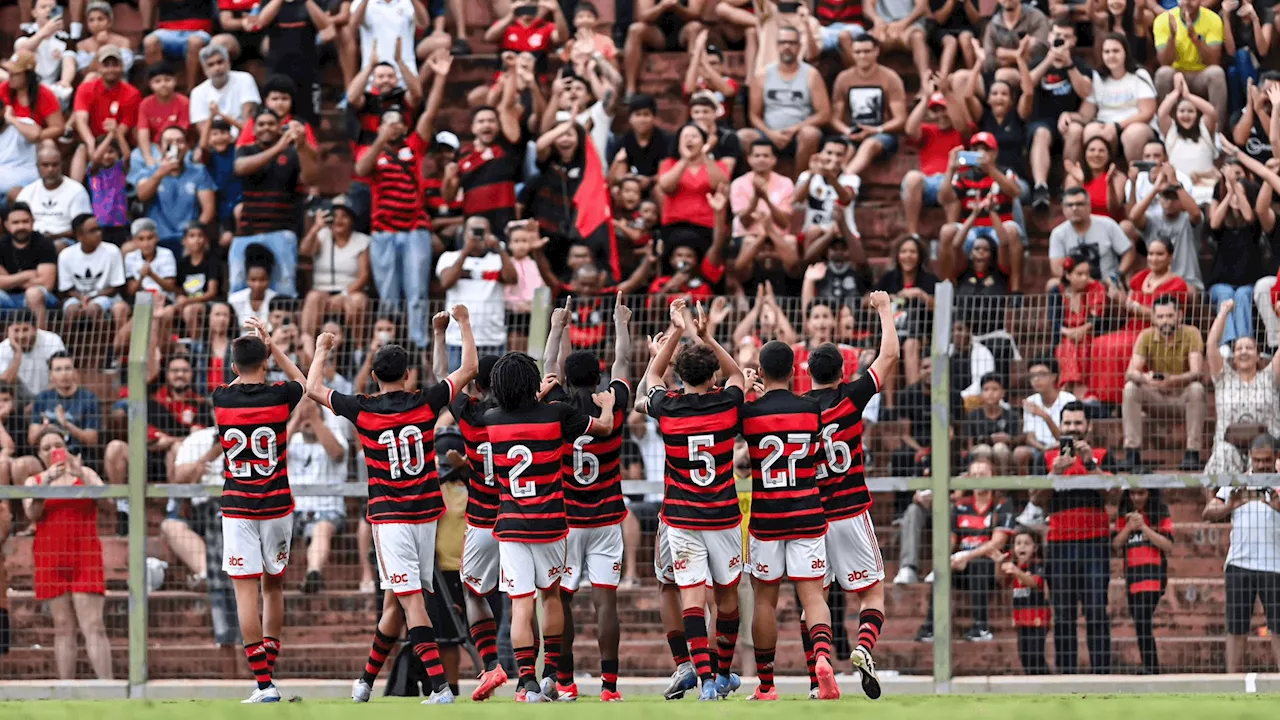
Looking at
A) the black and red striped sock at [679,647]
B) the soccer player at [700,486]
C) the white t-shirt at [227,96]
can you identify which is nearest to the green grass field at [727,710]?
the black and red striped sock at [679,647]

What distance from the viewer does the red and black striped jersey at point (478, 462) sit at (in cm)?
1077

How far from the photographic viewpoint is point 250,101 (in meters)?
17.3

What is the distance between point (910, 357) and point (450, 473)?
324cm

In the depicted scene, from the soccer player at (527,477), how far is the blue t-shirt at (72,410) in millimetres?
4251

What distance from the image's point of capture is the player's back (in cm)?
1026

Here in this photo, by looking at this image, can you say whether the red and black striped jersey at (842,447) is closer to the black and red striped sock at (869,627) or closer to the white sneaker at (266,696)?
the black and red striped sock at (869,627)

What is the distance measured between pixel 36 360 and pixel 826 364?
5913mm

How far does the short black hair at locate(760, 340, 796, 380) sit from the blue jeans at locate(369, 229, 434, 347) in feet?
19.0

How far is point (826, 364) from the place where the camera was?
10.6 meters

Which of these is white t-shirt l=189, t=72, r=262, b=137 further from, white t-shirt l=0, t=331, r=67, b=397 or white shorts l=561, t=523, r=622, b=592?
white shorts l=561, t=523, r=622, b=592

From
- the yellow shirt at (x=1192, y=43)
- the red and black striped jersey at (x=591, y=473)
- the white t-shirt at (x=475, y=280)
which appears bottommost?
the red and black striped jersey at (x=591, y=473)

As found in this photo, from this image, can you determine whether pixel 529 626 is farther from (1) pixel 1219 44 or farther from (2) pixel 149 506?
(1) pixel 1219 44

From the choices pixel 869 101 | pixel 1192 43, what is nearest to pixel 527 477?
pixel 869 101

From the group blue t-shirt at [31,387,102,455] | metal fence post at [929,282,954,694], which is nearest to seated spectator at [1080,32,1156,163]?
metal fence post at [929,282,954,694]
